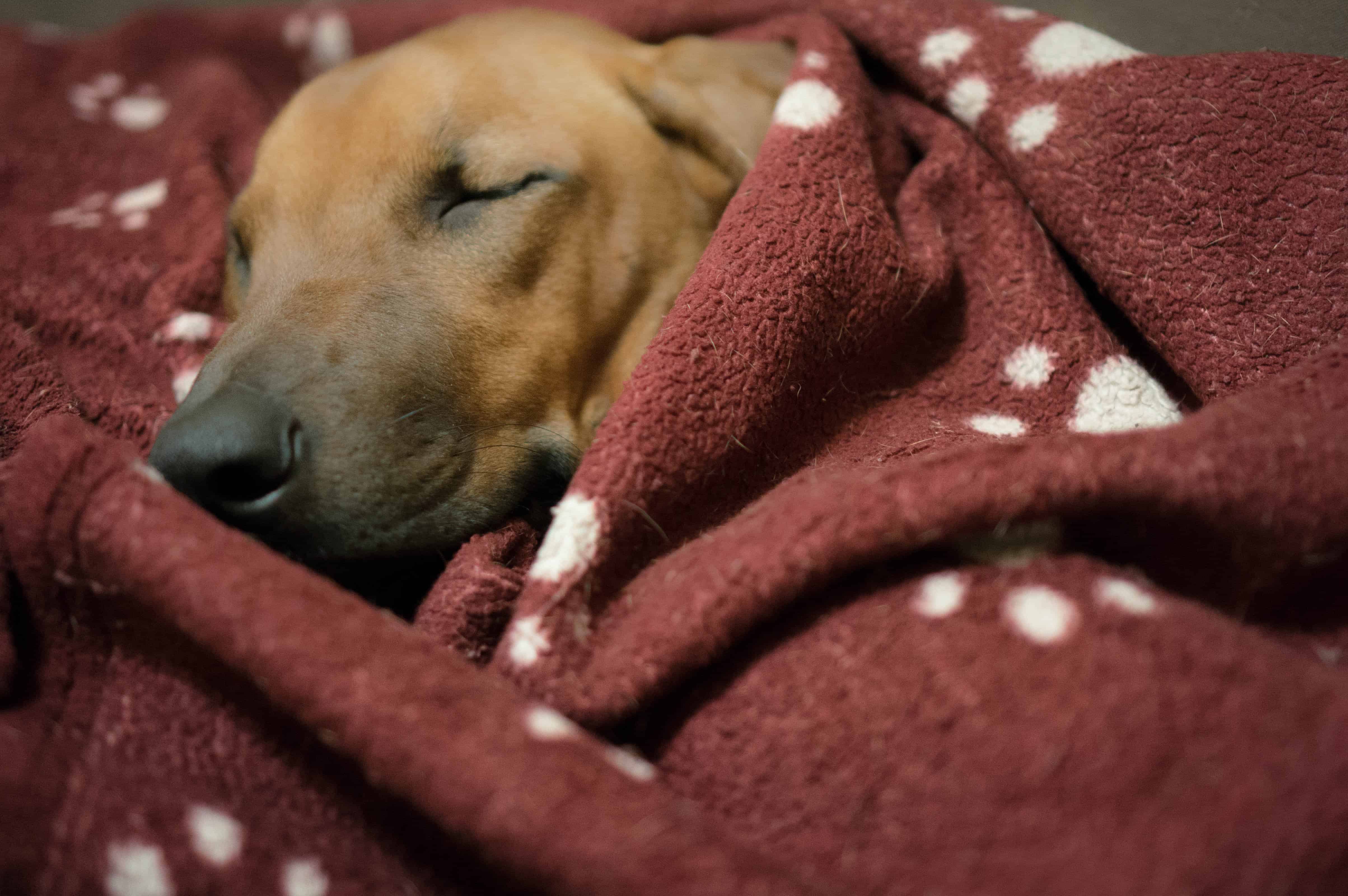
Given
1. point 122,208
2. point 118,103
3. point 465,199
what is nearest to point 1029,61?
point 465,199

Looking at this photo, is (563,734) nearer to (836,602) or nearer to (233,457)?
(836,602)

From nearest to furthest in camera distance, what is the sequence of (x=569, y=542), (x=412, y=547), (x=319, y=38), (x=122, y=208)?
1. (x=569, y=542)
2. (x=412, y=547)
3. (x=122, y=208)
4. (x=319, y=38)

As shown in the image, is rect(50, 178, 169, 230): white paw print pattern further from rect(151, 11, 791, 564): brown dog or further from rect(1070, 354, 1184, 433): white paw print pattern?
rect(1070, 354, 1184, 433): white paw print pattern

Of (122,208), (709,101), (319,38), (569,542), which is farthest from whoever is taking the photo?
(319,38)

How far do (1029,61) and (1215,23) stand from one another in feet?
0.86

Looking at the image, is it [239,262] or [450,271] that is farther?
[239,262]

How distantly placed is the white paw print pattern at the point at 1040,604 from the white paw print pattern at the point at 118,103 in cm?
196

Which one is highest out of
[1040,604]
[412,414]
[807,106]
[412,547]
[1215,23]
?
[1215,23]

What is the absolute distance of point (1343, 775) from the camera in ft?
1.86

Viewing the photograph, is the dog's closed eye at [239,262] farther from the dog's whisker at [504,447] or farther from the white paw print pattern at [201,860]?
the white paw print pattern at [201,860]

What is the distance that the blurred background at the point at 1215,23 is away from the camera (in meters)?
1.18

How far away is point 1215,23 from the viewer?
130cm

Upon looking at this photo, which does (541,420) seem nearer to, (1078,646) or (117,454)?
(117,454)

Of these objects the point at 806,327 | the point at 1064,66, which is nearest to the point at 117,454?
the point at 806,327
